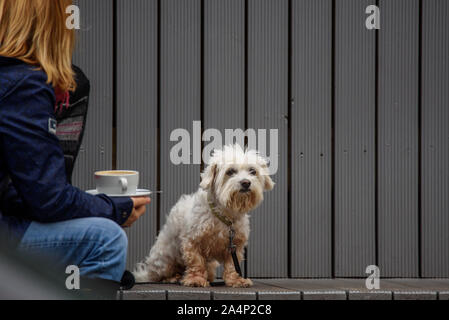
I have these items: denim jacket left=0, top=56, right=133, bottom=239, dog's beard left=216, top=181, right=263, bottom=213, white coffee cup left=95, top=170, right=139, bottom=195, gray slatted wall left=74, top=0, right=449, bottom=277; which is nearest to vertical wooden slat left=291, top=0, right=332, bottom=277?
gray slatted wall left=74, top=0, right=449, bottom=277

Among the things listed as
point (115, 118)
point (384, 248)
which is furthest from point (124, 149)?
point (384, 248)

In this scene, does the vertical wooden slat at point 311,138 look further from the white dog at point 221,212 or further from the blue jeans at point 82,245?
the blue jeans at point 82,245

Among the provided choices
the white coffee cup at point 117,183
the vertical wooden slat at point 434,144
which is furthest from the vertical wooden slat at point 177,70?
the white coffee cup at point 117,183

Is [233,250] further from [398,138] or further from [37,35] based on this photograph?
[37,35]

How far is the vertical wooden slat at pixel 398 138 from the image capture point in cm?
426

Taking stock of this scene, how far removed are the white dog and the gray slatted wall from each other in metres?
0.55

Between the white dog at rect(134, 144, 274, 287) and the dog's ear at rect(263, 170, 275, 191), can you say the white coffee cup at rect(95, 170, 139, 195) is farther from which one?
the dog's ear at rect(263, 170, 275, 191)

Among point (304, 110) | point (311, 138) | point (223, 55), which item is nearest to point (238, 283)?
point (311, 138)

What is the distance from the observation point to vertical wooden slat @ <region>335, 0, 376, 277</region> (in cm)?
423

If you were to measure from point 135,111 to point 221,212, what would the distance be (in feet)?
3.60

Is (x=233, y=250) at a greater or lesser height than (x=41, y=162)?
lesser

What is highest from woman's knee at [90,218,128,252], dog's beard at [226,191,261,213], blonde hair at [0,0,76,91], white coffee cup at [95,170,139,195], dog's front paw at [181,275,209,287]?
blonde hair at [0,0,76,91]

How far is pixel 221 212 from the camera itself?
11.8 feet

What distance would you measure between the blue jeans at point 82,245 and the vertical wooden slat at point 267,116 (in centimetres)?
248
